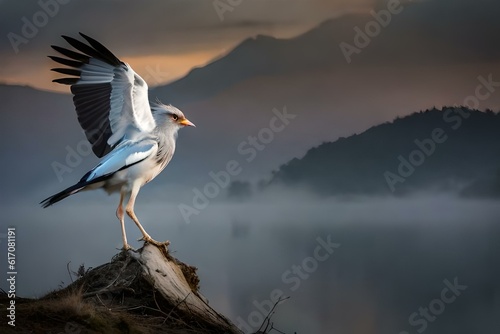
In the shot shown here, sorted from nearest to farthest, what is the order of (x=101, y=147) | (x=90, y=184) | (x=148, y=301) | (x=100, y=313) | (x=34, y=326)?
(x=34, y=326) < (x=100, y=313) < (x=148, y=301) < (x=90, y=184) < (x=101, y=147)

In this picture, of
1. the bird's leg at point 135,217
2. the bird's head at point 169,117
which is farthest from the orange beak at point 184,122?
the bird's leg at point 135,217

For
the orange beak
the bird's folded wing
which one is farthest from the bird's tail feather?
the orange beak

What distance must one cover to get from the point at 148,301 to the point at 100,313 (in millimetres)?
821

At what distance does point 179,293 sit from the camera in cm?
751

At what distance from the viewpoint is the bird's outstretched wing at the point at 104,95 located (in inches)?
334

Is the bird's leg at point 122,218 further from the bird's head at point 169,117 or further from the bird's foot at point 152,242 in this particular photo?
the bird's head at point 169,117

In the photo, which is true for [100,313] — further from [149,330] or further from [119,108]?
[119,108]

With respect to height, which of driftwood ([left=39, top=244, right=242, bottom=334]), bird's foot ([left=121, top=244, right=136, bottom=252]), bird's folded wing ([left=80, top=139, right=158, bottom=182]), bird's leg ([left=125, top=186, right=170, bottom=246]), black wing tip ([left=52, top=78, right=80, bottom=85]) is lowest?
driftwood ([left=39, top=244, right=242, bottom=334])

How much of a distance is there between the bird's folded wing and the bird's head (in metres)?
0.36

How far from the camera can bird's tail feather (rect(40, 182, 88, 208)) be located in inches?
293

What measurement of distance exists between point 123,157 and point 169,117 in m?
0.90

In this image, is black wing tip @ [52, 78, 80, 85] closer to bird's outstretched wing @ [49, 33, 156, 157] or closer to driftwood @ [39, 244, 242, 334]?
bird's outstretched wing @ [49, 33, 156, 157]

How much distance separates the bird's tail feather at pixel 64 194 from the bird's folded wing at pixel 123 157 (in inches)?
3.5

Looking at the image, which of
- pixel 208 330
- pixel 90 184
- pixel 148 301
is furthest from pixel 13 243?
pixel 208 330
